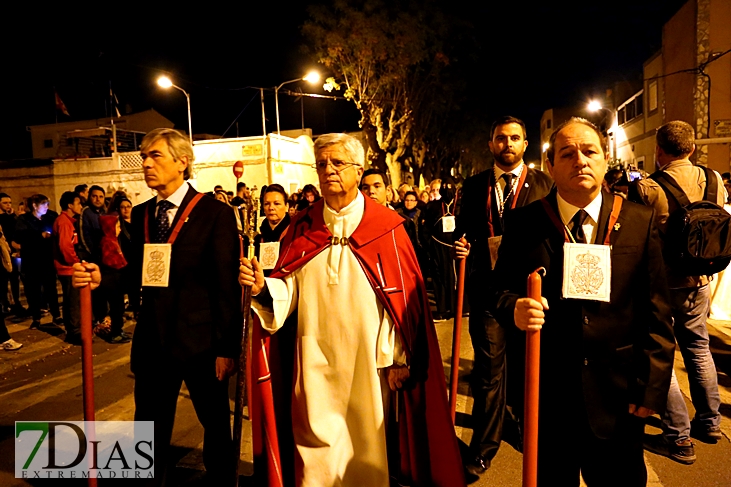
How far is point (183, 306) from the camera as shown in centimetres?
317

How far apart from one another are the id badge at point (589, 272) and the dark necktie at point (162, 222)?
7.52 feet

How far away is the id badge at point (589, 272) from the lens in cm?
224

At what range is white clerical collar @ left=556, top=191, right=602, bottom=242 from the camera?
2.43m

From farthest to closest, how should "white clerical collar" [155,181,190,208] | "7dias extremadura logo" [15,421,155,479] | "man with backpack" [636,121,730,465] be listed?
"man with backpack" [636,121,730,465] < "7dias extremadura logo" [15,421,155,479] < "white clerical collar" [155,181,190,208]

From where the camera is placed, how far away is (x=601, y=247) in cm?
226

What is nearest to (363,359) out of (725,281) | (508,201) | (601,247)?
(601,247)

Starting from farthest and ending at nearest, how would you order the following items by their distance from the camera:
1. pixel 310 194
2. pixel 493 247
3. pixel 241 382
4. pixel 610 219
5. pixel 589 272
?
pixel 310 194, pixel 493 247, pixel 241 382, pixel 610 219, pixel 589 272

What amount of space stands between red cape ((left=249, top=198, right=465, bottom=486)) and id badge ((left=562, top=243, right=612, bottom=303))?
1.07m

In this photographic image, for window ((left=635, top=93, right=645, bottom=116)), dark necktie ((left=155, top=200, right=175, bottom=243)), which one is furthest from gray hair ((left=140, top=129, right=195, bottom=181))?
window ((left=635, top=93, right=645, bottom=116))

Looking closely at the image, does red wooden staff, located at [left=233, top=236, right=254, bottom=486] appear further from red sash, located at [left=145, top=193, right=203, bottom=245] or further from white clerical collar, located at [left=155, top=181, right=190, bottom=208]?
white clerical collar, located at [left=155, top=181, right=190, bottom=208]

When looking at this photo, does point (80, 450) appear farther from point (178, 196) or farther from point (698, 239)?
point (698, 239)

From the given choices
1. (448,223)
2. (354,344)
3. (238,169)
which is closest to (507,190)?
(354,344)

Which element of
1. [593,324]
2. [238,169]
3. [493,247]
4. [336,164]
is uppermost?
[238,169]

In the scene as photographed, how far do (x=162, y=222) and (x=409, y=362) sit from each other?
171 cm
